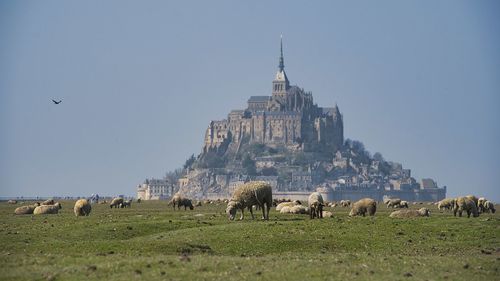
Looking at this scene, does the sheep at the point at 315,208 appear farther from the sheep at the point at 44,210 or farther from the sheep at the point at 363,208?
the sheep at the point at 44,210

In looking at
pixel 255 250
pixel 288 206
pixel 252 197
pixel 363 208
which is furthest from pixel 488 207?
pixel 255 250

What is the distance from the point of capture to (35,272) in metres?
28.3

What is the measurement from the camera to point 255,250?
124 ft

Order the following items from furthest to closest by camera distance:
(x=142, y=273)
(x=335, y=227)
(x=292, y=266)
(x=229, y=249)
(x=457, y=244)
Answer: (x=335, y=227) → (x=457, y=244) → (x=229, y=249) → (x=292, y=266) → (x=142, y=273)

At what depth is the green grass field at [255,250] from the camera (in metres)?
28.8

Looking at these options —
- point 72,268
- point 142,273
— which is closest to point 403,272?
point 142,273

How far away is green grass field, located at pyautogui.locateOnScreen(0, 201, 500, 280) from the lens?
28781 millimetres

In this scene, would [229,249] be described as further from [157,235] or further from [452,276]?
[452,276]

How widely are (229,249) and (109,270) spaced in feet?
32.3

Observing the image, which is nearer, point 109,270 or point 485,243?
point 109,270

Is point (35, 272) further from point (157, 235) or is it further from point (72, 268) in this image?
point (157, 235)

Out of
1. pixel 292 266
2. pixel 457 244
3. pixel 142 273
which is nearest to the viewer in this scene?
pixel 142 273

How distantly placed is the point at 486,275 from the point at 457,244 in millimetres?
10598

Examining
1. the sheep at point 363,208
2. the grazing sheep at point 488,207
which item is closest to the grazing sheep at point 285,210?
the sheep at point 363,208
